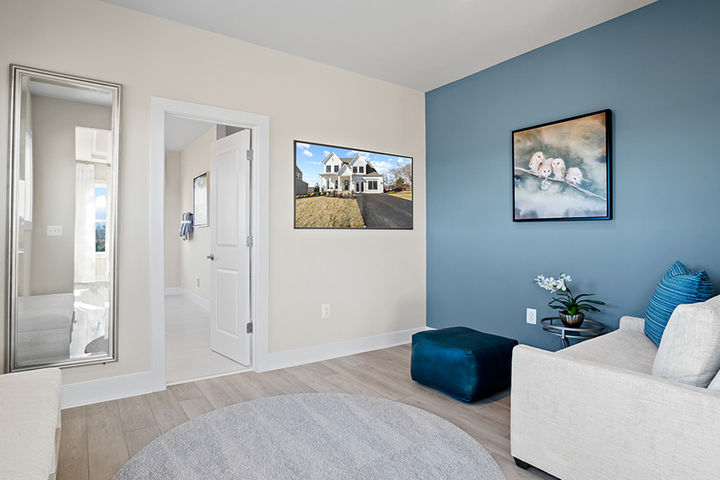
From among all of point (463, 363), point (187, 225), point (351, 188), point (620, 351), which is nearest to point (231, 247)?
point (351, 188)

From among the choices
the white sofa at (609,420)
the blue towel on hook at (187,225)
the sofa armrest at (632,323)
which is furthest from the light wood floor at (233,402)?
the blue towel on hook at (187,225)

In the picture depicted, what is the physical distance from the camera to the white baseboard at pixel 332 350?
3.46 meters

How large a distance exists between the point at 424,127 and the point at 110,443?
12.6 feet

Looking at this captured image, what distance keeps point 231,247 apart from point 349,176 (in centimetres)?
127

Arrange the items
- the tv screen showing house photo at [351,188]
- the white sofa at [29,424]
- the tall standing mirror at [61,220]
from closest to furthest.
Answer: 1. the white sofa at [29,424]
2. the tall standing mirror at [61,220]
3. the tv screen showing house photo at [351,188]

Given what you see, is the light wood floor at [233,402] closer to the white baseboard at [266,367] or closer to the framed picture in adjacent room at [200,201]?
the white baseboard at [266,367]

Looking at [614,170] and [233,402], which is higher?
[614,170]

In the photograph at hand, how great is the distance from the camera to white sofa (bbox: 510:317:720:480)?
4.66ft

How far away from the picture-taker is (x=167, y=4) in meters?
2.75

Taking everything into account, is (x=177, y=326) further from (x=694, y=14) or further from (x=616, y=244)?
(x=694, y=14)

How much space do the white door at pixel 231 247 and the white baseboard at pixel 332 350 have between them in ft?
0.78

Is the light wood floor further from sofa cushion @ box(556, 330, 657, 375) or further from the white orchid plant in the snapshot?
the white orchid plant

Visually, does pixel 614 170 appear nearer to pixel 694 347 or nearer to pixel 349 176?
pixel 694 347

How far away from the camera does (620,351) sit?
216 cm
